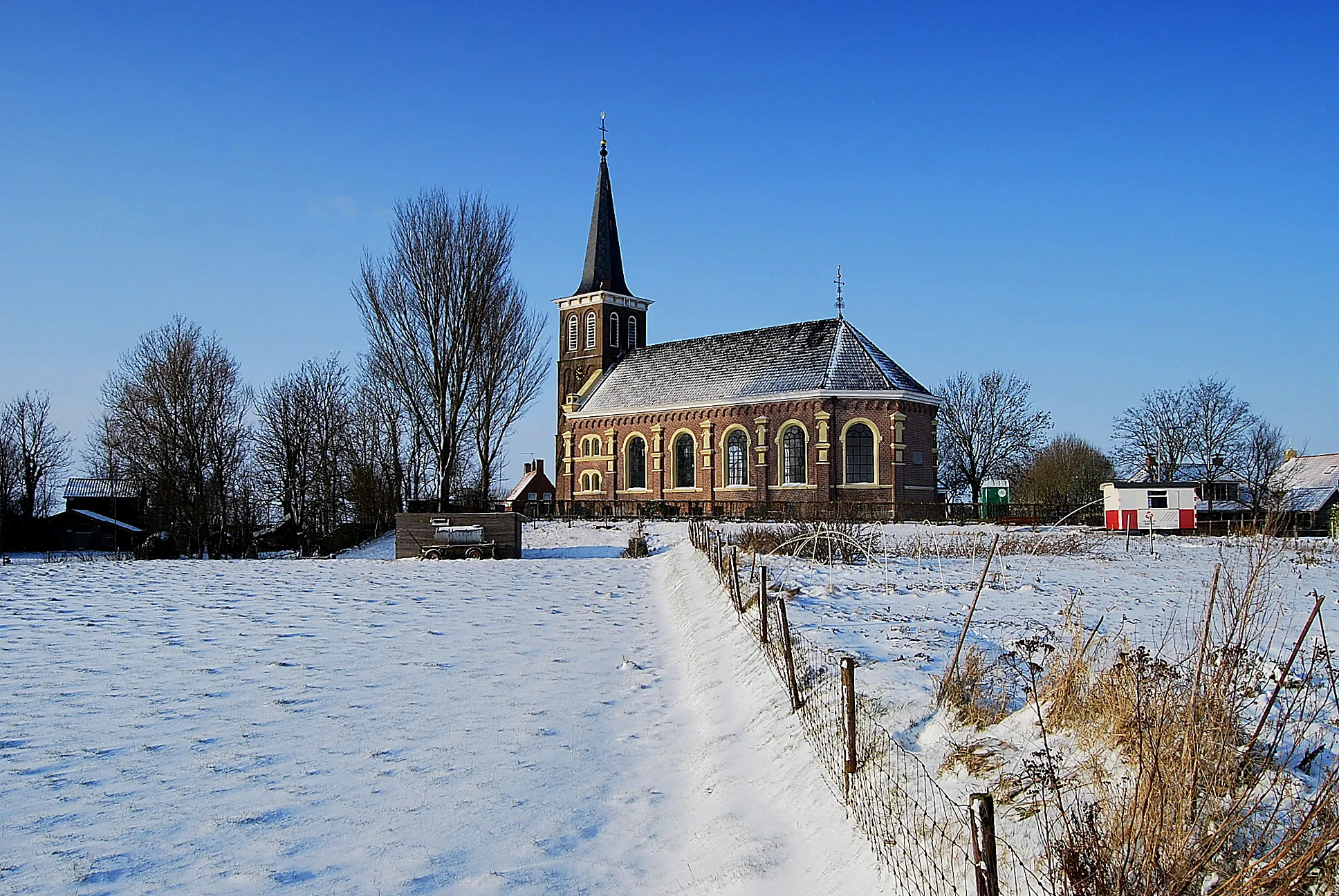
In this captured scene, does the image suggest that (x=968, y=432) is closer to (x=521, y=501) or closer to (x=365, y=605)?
(x=521, y=501)

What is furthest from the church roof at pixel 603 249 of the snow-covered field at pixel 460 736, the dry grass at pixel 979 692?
the dry grass at pixel 979 692

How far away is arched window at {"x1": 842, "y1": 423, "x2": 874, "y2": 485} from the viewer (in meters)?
41.4

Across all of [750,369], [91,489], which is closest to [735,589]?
[750,369]

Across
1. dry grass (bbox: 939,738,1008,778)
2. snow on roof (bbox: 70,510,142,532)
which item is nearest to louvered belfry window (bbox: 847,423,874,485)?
dry grass (bbox: 939,738,1008,778)

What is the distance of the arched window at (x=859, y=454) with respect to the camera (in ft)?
136

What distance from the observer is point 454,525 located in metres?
24.6

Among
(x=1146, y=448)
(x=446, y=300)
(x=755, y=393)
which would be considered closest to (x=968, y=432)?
(x=1146, y=448)

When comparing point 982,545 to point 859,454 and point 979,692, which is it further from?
point 859,454

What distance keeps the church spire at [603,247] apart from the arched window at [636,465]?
367 inches

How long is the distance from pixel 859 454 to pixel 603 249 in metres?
20.0

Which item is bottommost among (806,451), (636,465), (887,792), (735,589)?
(887,792)

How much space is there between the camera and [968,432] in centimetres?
5922

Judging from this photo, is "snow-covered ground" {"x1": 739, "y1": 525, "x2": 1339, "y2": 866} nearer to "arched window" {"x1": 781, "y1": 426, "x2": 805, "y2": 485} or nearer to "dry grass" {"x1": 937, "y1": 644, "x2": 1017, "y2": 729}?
"dry grass" {"x1": 937, "y1": 644, "x2": 1017, "y2": 729}

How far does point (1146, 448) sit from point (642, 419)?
31045 mm
